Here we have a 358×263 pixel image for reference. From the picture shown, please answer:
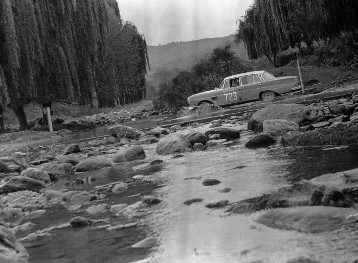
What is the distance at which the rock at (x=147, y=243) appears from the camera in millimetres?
2996

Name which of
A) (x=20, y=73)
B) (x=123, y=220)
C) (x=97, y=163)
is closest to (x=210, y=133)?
(x=97, y=163)

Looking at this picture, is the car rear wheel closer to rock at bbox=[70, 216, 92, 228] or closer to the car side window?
the car side window

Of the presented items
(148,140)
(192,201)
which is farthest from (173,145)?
(192,201)

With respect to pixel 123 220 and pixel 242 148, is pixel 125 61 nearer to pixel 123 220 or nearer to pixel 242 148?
pixel 242 148

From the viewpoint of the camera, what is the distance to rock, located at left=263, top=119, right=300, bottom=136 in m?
7.99

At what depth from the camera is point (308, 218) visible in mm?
2908

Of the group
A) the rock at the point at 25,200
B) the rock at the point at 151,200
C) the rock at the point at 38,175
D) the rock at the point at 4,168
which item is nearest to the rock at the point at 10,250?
the rock at the point at 151,200

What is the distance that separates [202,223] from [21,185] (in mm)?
3693

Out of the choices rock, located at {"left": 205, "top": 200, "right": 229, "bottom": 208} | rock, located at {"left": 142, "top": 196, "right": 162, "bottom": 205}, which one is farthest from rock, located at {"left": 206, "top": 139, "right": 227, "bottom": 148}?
rock, located at {"left": 205, "top": 200, "right": 229, "bottom": 208}

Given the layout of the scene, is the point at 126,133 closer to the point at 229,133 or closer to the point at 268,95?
the point at 229,133

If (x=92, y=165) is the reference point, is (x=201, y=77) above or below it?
above

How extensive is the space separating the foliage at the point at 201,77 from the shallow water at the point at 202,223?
77.7 ft

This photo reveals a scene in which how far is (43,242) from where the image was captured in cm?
346

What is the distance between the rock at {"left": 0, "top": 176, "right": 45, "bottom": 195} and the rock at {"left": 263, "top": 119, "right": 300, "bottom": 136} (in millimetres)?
3748
